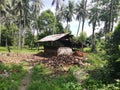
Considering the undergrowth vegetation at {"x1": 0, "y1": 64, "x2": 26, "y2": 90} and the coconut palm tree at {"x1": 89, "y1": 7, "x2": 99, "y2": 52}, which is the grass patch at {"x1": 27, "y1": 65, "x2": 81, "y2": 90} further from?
the coconut palm tree at {"x1": 89, "y1": 7, "x2": 99, "y2": 52}

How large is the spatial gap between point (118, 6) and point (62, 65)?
41274 millimetres

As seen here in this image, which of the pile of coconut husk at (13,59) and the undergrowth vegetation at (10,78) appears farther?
the pile of coconut husk at (13,59)

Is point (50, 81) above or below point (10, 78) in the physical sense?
below

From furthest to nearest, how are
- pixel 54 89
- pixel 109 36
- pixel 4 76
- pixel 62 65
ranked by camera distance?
pixel 62 65 → pixel 109 36 → pixel 4 76 → pixel 54 89

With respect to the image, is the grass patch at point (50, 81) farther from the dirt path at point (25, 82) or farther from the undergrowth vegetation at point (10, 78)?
the undergrowth vegetation at point (10, 78)

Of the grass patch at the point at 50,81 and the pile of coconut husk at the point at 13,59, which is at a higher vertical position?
the pile of coconut husk at the point at 13,59

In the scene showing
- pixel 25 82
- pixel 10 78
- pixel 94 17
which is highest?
pixel 94 17

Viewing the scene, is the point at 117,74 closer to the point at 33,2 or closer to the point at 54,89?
the point at 54,89

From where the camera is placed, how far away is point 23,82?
732 inches

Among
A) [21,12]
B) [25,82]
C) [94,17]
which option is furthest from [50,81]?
[94,17]

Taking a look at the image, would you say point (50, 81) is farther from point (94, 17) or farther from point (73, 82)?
point (94, 17)

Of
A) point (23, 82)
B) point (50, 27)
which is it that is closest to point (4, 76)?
point (23, 82)

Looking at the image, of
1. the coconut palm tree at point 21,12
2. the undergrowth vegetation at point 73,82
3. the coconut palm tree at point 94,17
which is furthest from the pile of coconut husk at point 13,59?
the coconut palm tree at point 94,17

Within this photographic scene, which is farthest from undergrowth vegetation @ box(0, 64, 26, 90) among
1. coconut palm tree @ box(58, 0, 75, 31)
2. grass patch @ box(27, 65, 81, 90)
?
coconut palm tree @ box(58, 0, 75, 31)
